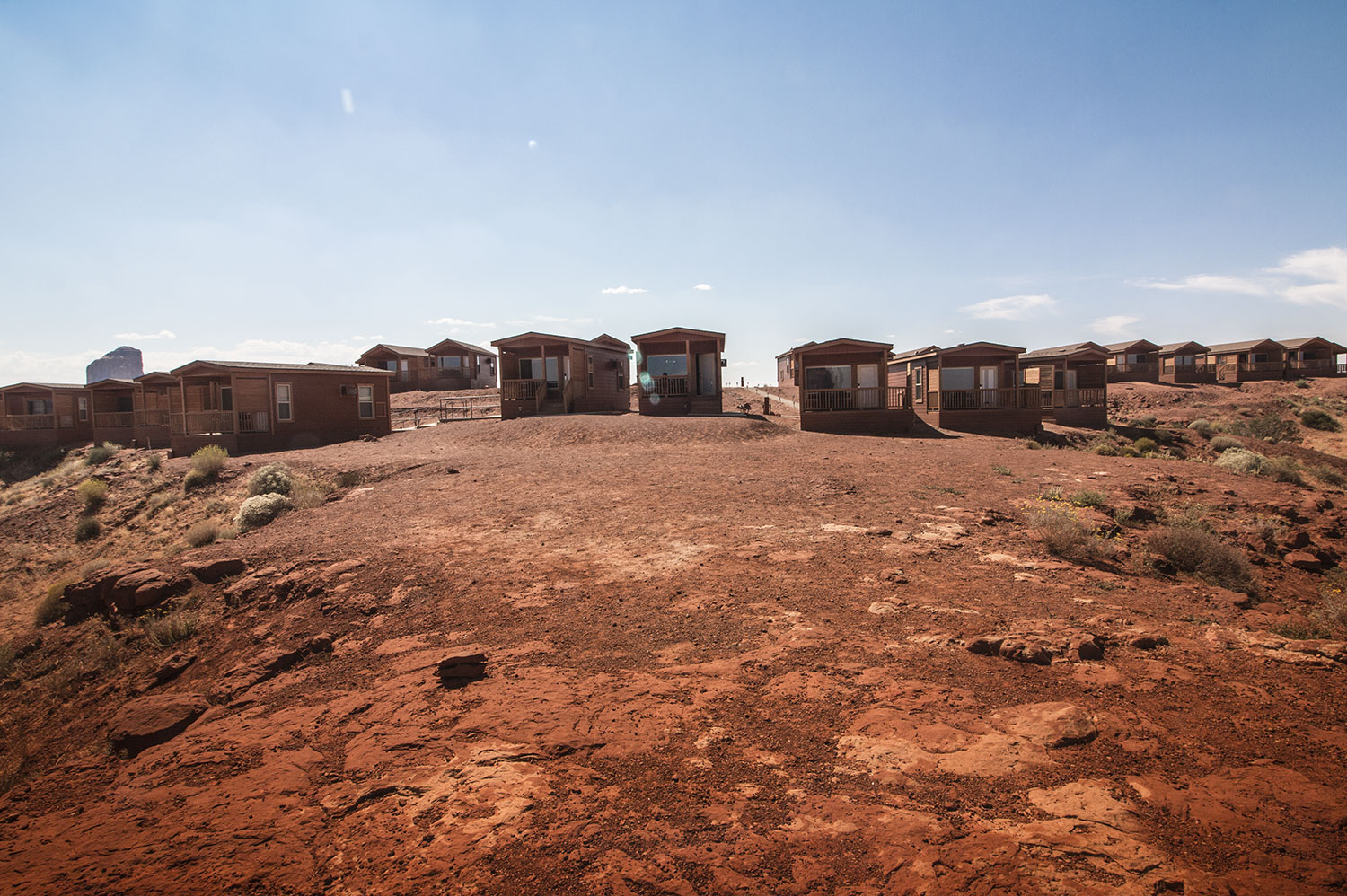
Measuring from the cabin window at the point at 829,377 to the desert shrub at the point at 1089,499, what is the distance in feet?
56.8

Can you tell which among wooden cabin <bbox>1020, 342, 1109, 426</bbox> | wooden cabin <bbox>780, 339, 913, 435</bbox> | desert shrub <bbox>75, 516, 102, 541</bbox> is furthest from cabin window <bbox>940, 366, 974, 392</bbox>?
desert shrub <bbox>75, 516, 102, 541</bbox>

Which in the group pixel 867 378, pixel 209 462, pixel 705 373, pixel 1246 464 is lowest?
pixel 1246 464

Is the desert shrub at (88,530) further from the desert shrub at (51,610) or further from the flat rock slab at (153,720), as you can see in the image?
the flat rock slab at (153,720)

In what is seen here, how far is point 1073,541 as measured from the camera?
328 inches

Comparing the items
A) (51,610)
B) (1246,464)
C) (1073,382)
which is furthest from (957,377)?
(51,610)

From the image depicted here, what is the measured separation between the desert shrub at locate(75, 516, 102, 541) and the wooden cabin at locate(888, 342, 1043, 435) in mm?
28063

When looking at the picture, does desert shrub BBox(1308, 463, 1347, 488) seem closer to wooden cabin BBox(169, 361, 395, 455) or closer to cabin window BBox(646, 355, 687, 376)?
cabin window BBox(646, 355, 687, 376)

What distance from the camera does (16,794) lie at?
15.7 ft

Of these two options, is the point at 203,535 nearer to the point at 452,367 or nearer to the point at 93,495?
the point at 93,495

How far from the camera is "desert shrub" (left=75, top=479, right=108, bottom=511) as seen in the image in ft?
63.1

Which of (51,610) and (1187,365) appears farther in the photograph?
(1187,365)

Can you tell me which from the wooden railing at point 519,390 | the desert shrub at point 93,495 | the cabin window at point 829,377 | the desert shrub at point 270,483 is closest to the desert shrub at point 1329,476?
the cabin window at point 829,377

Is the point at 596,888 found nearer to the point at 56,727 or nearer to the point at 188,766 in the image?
the point at 188,766

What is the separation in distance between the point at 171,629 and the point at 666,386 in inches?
887
